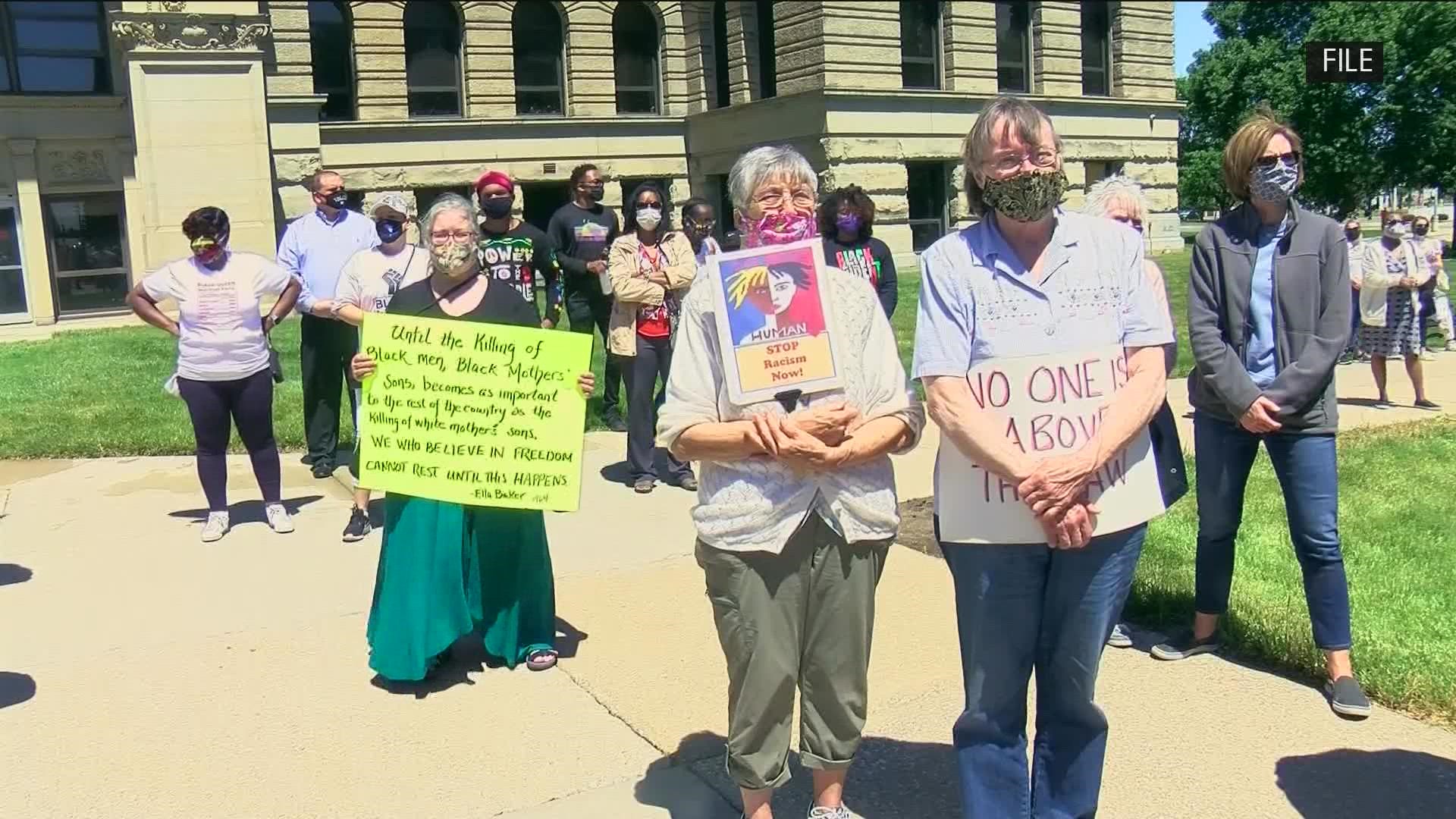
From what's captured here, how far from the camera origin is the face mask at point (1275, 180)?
4.35m

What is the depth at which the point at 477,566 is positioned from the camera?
4.96 m

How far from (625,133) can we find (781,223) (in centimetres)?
2776

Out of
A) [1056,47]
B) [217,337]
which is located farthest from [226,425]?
[1056,47]

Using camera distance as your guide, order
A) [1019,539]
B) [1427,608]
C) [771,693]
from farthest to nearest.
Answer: [1427,608], [771,693], [1019,539]

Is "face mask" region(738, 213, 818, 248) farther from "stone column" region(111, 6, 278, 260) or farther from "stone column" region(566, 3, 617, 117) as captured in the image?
"stone column" region(566, 3, 617, 117)

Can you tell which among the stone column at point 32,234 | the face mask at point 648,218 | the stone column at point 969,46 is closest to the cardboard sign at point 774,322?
the face mask at point 648,218

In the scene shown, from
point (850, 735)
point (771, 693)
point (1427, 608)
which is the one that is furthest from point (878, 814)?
point (1427, 608)

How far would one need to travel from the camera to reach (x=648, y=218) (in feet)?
26.7

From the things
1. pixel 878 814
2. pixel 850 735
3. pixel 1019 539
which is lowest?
pixel 878 814

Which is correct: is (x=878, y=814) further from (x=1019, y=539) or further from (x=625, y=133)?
(x=625, y=133)

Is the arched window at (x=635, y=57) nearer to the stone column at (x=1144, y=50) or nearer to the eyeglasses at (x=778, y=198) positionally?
the stone column at (x=1144, y=50)

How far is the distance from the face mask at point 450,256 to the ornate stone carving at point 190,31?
18.4m

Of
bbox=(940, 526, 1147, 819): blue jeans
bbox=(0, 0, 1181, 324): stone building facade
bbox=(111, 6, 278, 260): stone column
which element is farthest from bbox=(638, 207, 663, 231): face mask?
bbox=(0, 0, 1181, 324): stone building facade

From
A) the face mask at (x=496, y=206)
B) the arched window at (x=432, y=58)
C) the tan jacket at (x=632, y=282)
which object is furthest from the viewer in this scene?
the arched window at (x=432, y=58)
